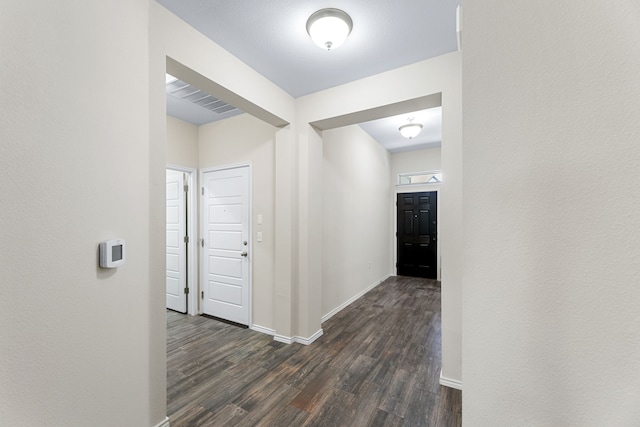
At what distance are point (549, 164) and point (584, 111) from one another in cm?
12

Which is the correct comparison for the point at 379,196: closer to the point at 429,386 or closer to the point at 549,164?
the point at 429,386

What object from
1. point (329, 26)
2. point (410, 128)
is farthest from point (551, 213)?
point (410, 128)

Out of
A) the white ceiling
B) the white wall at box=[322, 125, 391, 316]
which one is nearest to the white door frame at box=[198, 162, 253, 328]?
the white wall at box=[322, 125, 391, 316]

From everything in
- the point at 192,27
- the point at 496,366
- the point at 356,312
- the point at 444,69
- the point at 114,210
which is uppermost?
the point at 192,27

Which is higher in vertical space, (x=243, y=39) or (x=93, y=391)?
(x=243, y=39)

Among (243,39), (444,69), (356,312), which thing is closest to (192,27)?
(243,39)

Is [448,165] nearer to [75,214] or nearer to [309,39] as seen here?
[309,39]

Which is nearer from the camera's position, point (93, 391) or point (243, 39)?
point (93, 391)

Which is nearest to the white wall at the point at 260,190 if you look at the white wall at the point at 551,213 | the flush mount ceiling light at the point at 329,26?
the flush mount ceiling light at the point at 329,26

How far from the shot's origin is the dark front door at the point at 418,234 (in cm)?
578

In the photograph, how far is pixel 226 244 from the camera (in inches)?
140

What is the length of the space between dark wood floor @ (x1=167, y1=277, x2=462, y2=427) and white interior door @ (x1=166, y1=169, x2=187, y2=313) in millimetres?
460

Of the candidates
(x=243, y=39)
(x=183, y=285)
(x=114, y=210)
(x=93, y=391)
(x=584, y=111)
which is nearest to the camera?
(x=584, y=111)

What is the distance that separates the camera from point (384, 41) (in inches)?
81.3
